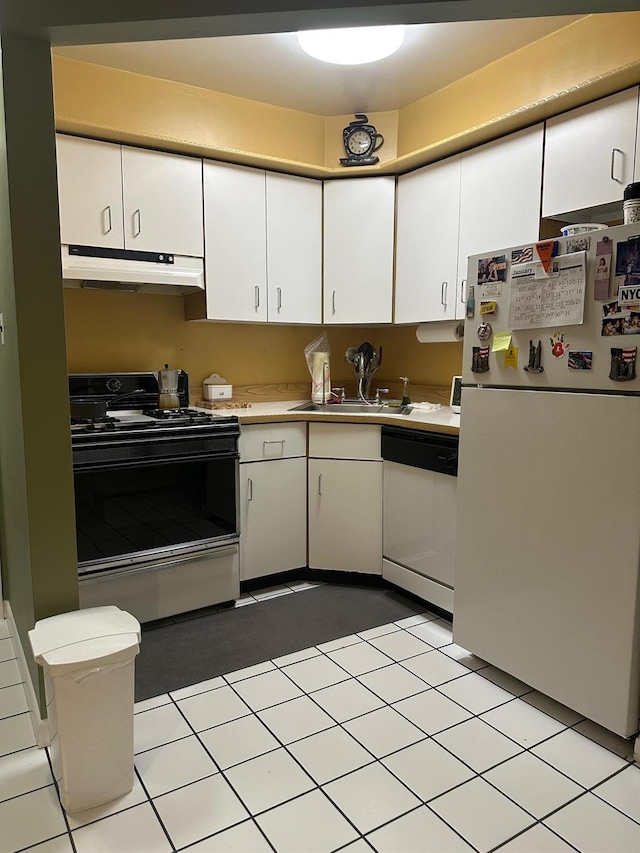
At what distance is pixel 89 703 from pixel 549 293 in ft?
5.86

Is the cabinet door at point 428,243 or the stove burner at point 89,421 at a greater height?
the cabinet door at point 428,243

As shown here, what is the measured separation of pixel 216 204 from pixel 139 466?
138 cm

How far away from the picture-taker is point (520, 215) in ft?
8.14

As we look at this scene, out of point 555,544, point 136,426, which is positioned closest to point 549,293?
point 555,544

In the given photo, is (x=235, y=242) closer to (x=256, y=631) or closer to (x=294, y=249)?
(x=294, y=249)

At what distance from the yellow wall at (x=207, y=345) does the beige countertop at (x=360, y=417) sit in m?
0.37

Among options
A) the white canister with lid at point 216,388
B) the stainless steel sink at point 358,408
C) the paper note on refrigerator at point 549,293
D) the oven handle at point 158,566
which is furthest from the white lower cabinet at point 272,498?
the paper note on refrigerator at point 549,293

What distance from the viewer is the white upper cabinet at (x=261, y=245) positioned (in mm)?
2881

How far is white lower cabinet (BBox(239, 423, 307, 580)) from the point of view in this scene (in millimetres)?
2754

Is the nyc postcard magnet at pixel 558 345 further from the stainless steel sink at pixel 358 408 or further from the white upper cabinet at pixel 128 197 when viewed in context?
the white upper cabinet at pixel 128 197

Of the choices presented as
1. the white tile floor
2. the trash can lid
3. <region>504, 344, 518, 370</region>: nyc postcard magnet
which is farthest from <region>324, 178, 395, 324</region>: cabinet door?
the trash can lid

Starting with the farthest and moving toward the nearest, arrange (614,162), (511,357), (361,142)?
(361,142) → (614,162) → (511,357)

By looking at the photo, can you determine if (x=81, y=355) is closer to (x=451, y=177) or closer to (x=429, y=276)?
(x=429, y=276)

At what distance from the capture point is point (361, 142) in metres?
3.07
